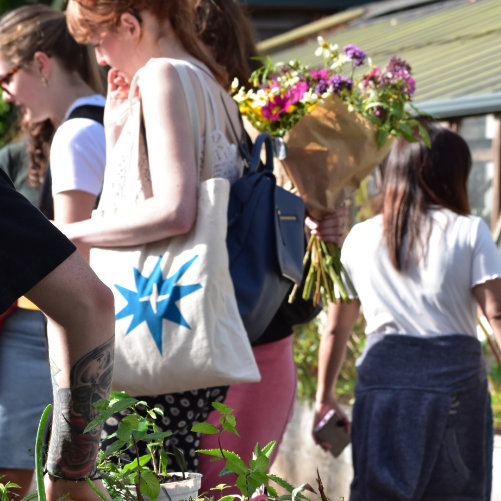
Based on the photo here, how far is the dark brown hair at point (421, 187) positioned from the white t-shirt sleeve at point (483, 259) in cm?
16

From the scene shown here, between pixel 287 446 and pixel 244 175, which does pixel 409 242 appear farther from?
pixel 287 446

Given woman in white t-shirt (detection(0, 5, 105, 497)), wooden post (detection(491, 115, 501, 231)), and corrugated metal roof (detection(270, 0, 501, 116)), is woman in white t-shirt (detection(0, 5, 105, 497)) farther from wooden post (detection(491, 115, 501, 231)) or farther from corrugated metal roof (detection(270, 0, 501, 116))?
wooden post (detection(491, 115, 501, 231))

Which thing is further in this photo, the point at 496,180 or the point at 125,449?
the point at 496,180

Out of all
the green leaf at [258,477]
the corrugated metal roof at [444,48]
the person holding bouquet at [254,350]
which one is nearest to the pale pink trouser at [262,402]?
the person holding bouquet at [254,350]

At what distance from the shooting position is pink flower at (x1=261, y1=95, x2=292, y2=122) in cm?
292

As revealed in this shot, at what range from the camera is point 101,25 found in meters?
2.48

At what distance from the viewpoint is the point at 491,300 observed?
3.18 m

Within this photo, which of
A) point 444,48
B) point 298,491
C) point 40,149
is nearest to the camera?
point 298,491

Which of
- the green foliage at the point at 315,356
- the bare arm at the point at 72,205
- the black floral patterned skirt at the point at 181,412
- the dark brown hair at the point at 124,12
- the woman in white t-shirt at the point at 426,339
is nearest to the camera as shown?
the black floral patterned skirt at the point at 181,412

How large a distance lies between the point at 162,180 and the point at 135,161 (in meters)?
0.11

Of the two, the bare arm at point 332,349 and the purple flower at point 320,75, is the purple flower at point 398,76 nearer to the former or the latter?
the purple flower at point 320,75

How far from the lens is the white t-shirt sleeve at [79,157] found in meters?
2.67

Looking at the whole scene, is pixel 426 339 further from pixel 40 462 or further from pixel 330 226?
pixel 40 462

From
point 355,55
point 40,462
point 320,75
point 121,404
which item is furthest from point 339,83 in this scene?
point 40,462
